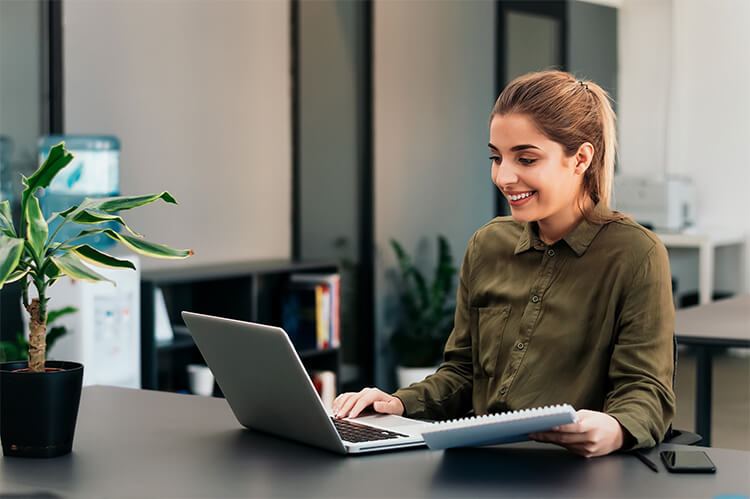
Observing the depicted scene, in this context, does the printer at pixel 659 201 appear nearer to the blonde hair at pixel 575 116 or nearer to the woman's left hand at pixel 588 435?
the blonde hair at pixel 575 116

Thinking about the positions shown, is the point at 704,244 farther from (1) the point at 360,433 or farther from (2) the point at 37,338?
(2) the point at 37,338

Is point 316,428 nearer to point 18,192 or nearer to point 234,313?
point 18,192

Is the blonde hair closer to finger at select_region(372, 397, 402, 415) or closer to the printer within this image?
finger at select_region(372, 397, 402, 415)

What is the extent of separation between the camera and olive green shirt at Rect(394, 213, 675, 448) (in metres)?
1.63

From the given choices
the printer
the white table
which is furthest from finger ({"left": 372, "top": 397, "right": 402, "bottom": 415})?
the printer

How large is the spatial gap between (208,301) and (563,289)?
9.25ft

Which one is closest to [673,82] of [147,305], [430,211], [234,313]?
[430,211]

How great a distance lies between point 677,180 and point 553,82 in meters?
5.20

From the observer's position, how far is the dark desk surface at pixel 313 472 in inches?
48.9

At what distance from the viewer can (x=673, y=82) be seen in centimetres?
713

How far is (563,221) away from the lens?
1786mm

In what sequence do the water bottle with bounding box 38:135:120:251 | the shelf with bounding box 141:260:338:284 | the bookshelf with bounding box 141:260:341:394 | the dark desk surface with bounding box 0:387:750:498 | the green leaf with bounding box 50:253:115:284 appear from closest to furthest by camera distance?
the dark desk surface with bounding box 0:387:750:498
the green leaf with bounding box 50:253:115:284
the water bottle with bounding box 38:135:120:251
the bookshelf with bounding box 141:260:341:394
the shelf with bounding box 141:260:338:284

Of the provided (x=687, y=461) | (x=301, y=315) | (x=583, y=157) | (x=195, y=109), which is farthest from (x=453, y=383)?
(x=195, y=109)

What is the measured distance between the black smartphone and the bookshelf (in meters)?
2.68
